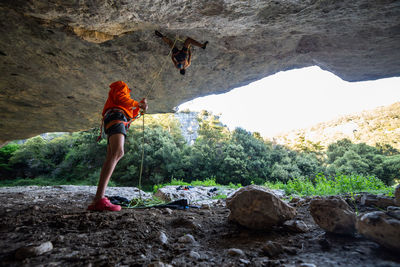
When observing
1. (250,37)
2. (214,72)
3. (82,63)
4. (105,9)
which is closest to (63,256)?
(105,9)

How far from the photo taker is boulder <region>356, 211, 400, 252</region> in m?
0.91

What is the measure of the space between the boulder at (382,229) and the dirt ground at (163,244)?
0.21ft

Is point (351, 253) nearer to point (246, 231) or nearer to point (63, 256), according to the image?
point (246, 231)

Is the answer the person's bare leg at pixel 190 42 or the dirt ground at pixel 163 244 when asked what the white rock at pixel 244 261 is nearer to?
the dirt ground at pixel 163 244

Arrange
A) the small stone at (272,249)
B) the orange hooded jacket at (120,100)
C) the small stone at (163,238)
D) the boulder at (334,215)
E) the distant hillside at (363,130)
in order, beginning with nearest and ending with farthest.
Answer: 1. the small stone at (272,249)
2. the boulder at (334,215)
3. the small stone at (163,238)
4. the orange hooded jacket at (120,100)
5. the distant hillside at (363,130)

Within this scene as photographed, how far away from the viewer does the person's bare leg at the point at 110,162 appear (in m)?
2.15

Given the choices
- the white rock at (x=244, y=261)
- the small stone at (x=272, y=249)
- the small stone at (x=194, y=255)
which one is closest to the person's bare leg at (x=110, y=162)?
the small stone at (x=194, y=255)

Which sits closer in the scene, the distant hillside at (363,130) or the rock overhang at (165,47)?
the rock overhang at (165,47)

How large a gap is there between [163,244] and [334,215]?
4.26 feet

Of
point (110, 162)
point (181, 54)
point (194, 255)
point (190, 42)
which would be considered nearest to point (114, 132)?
point (110, 162)

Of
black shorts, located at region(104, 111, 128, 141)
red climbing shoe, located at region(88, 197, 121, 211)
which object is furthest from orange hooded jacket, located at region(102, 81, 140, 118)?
red climbing shoe, located at region(88, 197, 121, 211)

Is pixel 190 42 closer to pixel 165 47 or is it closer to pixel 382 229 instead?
pixel 165 47

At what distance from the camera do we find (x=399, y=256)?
2.95 ft

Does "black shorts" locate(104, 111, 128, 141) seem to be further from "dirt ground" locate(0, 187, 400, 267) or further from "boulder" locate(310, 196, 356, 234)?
"boulder" locate(310, 196, 356, 234)
